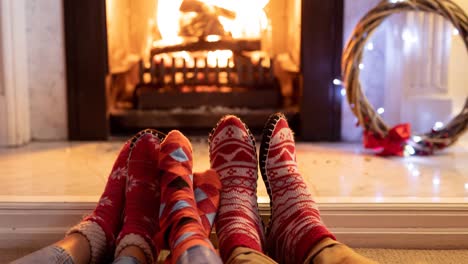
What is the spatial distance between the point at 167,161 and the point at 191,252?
0.35 m

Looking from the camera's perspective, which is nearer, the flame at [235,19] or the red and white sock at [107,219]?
the red and white sock at [107,219]

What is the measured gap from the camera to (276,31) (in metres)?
2.35

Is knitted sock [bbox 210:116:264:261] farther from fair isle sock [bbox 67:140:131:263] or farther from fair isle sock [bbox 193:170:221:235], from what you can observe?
fair isle sock [bbox 67:140:131:263]

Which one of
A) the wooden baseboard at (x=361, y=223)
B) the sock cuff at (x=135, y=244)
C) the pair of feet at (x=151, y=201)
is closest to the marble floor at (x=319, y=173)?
the wooden baseboard at (x=361, y=223)

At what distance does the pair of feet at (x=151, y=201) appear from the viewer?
Answer: 3.76ft

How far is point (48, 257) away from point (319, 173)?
2.84 feet

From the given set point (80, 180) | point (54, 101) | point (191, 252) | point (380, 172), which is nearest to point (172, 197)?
point (191, 252)

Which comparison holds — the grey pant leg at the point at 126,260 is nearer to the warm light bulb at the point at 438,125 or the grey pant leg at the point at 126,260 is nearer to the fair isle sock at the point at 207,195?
the fair isle sock at the point at 207,195

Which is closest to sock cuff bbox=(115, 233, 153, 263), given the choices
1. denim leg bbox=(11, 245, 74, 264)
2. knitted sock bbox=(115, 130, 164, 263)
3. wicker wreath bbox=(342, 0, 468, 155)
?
knitted sock bbox=(115, 130, 164, 263)

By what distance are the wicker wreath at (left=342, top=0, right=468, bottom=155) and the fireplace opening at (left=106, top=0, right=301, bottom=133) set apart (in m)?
0.31

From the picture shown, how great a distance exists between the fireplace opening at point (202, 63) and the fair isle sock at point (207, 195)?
86cm

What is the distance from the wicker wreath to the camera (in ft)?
6.07

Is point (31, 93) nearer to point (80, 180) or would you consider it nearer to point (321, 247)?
point (80, 180)

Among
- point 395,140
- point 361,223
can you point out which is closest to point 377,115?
point 395,140
